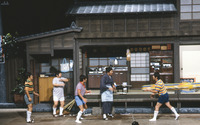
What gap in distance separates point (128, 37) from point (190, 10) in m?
3.41

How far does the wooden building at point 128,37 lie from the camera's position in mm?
14117

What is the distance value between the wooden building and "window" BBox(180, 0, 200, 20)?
5 centimetres

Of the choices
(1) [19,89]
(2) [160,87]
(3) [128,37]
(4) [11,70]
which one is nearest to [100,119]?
(2) [160,87]

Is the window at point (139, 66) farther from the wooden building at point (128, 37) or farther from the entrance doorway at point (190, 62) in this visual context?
the entrance doorway at point (190, 62)

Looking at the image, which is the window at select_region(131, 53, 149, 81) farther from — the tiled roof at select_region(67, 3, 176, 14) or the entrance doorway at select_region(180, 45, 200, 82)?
the tiled roof at select_region(67, 3, 176, 14)

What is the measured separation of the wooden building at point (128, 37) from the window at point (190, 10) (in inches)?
1.9

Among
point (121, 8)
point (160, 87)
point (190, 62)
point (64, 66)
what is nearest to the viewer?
point (160, 87)

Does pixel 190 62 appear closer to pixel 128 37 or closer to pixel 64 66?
pixel 128 37

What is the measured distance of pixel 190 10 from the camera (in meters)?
14.1

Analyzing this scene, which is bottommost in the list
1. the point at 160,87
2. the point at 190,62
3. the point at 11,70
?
the point at 160,87

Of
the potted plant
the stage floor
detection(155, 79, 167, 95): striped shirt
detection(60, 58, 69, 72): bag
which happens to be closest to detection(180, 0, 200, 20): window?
detection(155, 79, 167, 95): striped shirt

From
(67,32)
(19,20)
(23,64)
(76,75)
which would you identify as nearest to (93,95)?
(76,75)

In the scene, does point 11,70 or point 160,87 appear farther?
point 11,70

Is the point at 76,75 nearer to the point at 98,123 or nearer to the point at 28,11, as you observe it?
the point at 98,123
